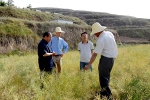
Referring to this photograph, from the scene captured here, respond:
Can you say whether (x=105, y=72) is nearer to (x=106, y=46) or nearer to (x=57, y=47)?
(x=106, y=46)

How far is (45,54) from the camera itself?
5.78 metres

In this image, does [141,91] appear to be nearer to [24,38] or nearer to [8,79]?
[8,79]

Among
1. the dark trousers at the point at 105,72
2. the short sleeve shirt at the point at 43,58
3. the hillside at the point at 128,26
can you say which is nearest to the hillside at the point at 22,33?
the short sleeve shirt at the point at 43,58

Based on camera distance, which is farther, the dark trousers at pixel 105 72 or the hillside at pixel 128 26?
the hillside at pixel 128 26

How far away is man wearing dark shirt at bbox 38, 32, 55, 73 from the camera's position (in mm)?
5812

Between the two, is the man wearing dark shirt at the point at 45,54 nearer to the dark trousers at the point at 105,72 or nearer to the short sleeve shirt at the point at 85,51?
the short sleeve shirt at the point at 85,51

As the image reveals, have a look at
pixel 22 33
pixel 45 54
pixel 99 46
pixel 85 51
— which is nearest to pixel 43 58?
pixel 45 54

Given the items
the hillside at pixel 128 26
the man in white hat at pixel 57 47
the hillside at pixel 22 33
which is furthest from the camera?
the hillside at pixel 128 26

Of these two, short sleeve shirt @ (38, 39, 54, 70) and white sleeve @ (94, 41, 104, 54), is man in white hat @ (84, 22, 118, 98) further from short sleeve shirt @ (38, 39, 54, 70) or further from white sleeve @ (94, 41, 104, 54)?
short sleeve shirt @ (38, 39, 54, 70)

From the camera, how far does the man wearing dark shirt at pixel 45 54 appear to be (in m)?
5.81

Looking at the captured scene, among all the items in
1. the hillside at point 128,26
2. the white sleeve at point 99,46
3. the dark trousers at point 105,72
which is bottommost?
the hillside at point 128,26

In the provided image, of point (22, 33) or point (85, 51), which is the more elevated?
point (85, 51)

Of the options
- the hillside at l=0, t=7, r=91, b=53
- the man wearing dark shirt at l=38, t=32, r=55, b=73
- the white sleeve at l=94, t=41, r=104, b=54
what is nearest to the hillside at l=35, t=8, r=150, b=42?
the hillside at l=0, t=7, r=91, b=53

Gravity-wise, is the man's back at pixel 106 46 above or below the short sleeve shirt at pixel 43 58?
above
